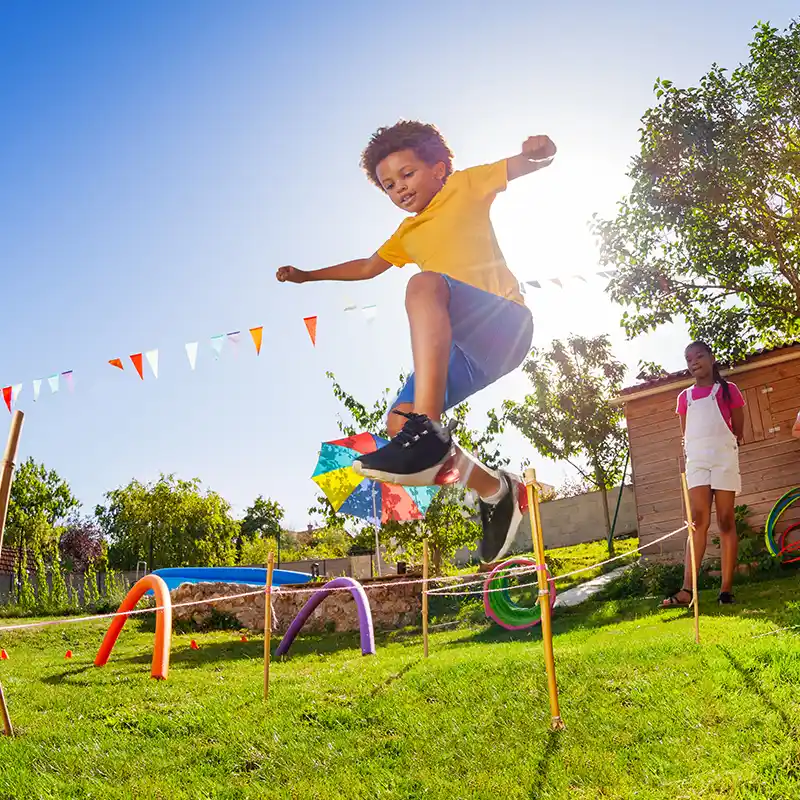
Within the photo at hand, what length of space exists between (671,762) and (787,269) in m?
9.27

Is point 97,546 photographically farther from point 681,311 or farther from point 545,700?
point 545,700

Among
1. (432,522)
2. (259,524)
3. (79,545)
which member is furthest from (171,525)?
(432,522)

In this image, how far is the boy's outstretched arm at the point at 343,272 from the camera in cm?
331

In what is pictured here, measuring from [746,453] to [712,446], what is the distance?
5.58 meters

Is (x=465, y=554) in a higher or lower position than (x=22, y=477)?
lower

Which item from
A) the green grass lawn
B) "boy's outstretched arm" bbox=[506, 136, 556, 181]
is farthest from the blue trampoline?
"boy's outstretched arm" bbox=[506, 136, 556, 181]

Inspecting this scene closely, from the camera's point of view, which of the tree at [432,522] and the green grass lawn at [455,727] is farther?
the tree at [432,522]

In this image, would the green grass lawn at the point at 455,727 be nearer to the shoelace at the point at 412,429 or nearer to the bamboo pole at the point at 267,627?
the bamboo pole at the point at 267,627

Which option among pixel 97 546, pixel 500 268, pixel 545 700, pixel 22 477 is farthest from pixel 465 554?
pixel 500 268

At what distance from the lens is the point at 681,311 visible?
12.3 m

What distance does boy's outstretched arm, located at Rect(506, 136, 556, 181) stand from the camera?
268cm

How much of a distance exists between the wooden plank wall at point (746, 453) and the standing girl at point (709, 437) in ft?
13.8

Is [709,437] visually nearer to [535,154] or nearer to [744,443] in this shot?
[535,154]

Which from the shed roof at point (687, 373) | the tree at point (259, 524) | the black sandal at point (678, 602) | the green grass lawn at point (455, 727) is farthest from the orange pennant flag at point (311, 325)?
the tree at point (259, 524)
